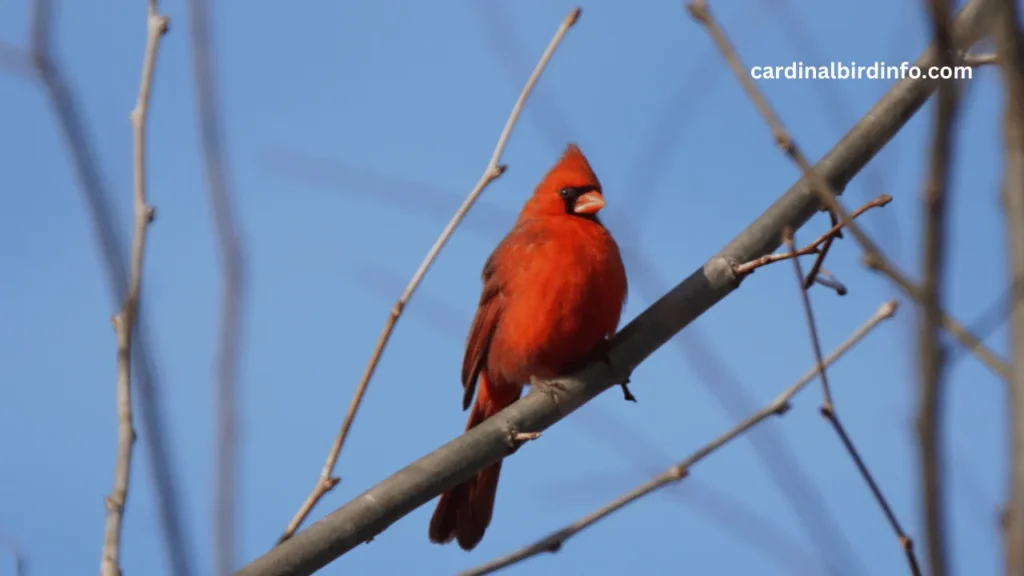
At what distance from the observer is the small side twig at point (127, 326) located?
5.00 feet

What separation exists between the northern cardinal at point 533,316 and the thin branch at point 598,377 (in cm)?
60

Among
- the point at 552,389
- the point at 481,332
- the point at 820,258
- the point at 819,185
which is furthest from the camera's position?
the point at 481,332

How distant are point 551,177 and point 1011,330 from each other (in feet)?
11.6

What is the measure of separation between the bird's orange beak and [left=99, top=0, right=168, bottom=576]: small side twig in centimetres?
A: 256

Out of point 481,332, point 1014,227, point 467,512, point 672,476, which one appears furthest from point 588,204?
point 1014,227

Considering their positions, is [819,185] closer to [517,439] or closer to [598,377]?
[517,439]

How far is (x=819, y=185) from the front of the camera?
1.19 meters

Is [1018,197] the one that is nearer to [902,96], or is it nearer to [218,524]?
[218,524]

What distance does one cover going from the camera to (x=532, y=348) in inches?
144

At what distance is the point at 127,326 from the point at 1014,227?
1.06 m

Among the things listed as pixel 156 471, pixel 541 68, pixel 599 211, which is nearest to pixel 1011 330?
pixel 156 471

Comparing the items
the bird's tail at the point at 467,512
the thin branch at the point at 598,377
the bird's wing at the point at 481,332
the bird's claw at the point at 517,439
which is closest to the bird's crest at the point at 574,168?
the bird's wing at the point at 481,332

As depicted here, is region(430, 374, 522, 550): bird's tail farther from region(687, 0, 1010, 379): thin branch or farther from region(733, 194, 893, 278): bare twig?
region(687, 0, 1010, 379): thin branch

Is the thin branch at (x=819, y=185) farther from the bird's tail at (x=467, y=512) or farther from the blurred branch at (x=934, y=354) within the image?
the bird's tail at (x=467, y=512)
